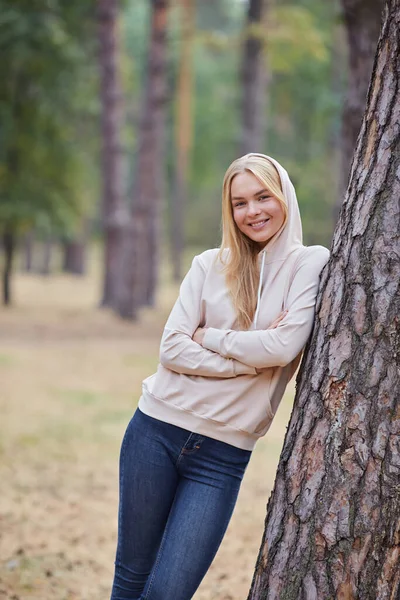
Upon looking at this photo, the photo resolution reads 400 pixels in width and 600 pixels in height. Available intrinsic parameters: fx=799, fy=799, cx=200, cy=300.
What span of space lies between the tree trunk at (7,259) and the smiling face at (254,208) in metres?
15.4

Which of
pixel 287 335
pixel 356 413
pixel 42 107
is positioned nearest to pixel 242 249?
pixel 287 335

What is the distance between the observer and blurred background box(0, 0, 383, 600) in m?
5.76

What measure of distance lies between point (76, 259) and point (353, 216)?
30.6m

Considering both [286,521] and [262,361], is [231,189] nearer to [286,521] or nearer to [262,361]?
[262,361]

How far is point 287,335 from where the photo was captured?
110 inches

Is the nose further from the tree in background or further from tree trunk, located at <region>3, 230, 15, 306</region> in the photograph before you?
tree trunk, located at <region>3, 230, 15, 306</region>

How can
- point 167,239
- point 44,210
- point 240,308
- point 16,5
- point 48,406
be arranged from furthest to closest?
1. point 167,239
2. point 44,210
3. point 16,5
4. point 48,406
5. point 240,308

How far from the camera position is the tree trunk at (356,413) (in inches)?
99.9

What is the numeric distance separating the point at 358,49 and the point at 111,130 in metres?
10.6

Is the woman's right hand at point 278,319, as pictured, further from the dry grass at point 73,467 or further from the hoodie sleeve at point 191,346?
the dry grass at point 73,467

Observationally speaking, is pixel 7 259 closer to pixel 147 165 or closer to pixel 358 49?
pixel 147 165

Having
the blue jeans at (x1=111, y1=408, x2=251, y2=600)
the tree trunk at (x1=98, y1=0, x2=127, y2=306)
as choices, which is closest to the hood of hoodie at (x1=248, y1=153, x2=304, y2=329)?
the blue jeans at (x1=111, y1=408, x2=251, y2=600)

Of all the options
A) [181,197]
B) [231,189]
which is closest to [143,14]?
[181,197]

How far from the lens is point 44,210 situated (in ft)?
57.9
